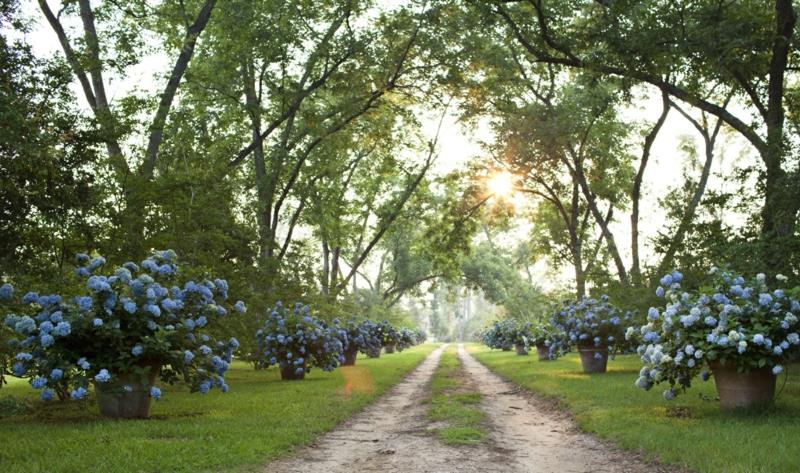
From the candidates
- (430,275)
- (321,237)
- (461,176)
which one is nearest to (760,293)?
(461,176)

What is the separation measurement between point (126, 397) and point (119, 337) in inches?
42.0

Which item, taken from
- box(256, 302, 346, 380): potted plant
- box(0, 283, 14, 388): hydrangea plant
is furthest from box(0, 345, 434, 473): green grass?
box(256, 302, 346, 380): potted plant

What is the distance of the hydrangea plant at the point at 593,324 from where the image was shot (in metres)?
16.3

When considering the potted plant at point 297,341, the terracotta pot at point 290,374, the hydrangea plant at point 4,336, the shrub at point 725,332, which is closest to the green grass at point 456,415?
the shrub at point 725,332

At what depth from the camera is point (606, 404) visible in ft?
33.6

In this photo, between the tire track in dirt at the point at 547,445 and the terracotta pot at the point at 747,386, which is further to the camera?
the terracotta pot at the point at 747,386

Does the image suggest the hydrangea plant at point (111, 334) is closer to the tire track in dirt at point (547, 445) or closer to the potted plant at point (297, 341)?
the tire track in dirt at point (547, 445)

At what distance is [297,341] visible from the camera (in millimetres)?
15914

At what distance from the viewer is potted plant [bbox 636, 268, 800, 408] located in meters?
7.99

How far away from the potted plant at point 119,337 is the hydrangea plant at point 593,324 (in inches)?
404

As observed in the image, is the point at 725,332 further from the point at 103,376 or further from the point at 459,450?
the point at 103,376

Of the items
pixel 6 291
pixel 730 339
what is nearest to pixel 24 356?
pixel 6 291

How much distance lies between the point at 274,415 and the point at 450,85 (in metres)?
16.5

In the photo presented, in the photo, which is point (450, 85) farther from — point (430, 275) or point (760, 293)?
point (430, 275)
